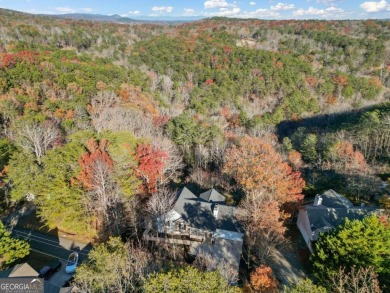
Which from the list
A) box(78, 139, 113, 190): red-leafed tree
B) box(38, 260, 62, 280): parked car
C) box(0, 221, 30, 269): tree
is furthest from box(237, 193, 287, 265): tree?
box(0, 221, 30, 269): tree

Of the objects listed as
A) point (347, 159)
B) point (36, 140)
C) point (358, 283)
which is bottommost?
point (347, 159)

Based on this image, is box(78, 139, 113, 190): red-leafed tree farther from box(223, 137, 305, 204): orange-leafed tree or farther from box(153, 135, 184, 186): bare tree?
box(223, 137, 305, 204): orange-leafed tree

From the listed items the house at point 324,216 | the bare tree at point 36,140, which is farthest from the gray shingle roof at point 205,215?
the bare tree at point 36,140

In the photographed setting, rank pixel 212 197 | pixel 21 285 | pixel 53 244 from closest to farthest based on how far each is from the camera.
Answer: pixel 21 285, pixel 53 244, pixel 212 197

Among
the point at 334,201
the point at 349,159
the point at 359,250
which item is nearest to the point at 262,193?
the point at 334,201

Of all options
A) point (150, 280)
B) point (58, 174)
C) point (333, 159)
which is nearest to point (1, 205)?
point (58, 174)

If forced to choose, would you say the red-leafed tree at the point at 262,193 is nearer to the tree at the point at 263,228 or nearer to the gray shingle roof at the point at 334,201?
the tree at the point at 263,228

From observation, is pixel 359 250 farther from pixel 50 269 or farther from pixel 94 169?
pixel 50 269
